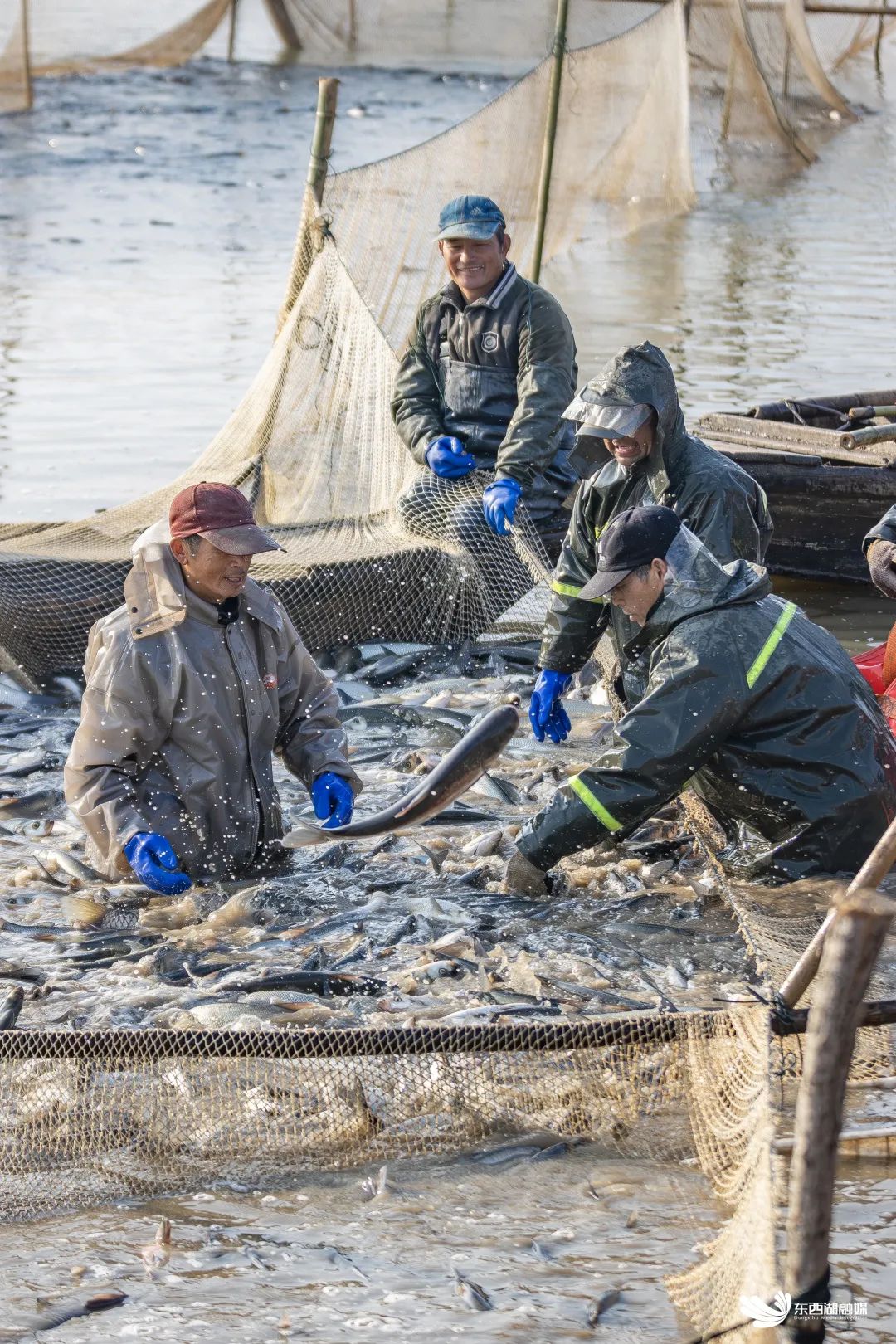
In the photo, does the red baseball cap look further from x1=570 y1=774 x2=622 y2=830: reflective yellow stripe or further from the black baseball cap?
x1=570 y1=774 x2=622 y2=830: reflective yellow stripe

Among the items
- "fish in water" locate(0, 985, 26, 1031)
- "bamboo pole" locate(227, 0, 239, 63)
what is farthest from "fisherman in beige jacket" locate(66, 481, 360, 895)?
"bamboo pole" locate(227, 0, 239, 63)

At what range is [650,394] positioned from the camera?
22.1 feet

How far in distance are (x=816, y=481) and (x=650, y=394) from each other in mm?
3762

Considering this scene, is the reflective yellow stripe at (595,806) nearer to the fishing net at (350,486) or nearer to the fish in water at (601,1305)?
the fish in water at (601,1305)

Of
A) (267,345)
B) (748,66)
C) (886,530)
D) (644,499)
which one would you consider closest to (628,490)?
(644,499)

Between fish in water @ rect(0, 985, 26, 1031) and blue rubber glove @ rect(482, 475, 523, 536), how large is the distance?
4306 millimetres

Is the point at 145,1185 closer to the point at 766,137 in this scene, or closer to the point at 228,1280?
the point at 228,1280

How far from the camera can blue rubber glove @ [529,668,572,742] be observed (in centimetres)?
723

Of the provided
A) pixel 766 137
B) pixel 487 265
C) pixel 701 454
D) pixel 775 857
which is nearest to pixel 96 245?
pixel 766 137

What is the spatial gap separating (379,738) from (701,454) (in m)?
2.41

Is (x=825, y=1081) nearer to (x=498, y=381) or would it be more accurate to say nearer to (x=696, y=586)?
(x=696, y=586)

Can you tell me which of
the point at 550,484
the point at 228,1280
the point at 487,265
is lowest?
the point at 228,1280

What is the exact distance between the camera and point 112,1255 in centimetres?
426

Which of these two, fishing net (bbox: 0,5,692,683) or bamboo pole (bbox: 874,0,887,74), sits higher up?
bamboo pole (bbox: 874,0,887,74)
